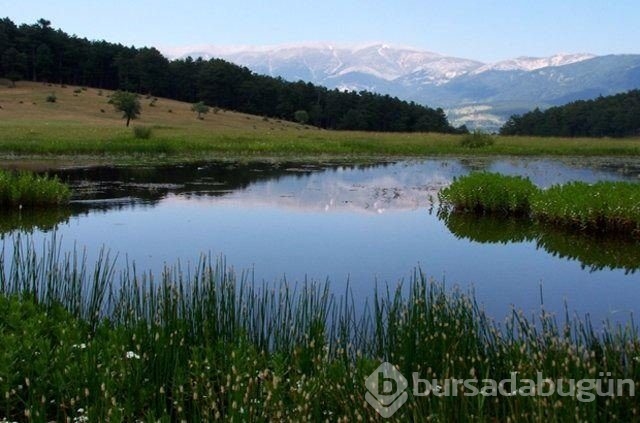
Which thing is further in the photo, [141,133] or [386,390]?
[141,133]

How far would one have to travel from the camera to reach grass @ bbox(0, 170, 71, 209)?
20531 mm

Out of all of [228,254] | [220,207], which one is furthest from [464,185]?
[228,254]

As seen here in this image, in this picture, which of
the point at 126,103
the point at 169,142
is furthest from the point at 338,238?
the point at 126,103

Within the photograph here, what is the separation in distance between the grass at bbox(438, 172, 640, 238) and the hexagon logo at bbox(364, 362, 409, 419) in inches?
538

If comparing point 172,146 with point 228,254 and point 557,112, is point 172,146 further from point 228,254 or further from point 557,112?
point 557,112

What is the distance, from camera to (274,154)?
4756cm

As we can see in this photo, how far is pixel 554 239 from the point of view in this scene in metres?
18.0

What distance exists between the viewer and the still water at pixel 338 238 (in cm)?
1276

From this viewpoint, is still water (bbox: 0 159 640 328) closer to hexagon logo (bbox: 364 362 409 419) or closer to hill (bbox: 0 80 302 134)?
hexagon logo (bbox: 364 362 409 419)

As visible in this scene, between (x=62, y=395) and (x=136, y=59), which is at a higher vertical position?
(x=136, y=59)

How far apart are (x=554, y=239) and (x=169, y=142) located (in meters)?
31.3

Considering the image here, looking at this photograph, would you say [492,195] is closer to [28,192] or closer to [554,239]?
[554,239]

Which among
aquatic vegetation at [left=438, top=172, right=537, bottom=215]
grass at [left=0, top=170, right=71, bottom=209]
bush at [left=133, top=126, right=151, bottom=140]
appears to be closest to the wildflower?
grass at [left=0, top=170, right=71, bottom=209]

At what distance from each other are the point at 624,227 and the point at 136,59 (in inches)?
3726
